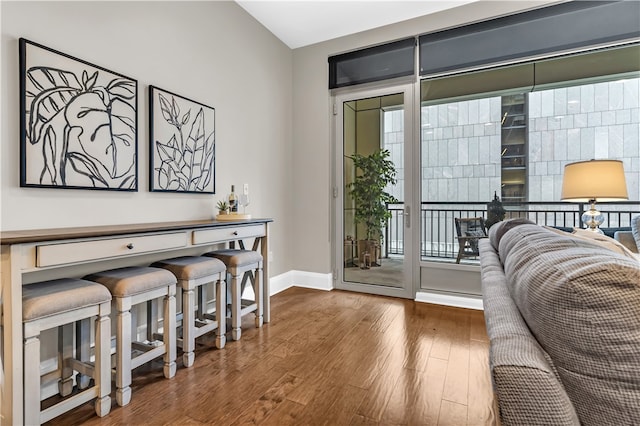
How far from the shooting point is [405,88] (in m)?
3.53

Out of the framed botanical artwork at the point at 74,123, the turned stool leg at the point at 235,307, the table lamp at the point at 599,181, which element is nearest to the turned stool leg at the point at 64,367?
the framed botanical artwork at the point at 74,123

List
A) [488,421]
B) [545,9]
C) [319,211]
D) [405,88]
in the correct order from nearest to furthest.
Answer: [488,421], [545,9], [405,88], [319,211]

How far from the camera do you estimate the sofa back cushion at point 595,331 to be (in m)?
0.54

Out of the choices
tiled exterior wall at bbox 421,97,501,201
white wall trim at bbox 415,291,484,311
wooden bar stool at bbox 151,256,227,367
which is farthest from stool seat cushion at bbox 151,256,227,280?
tiled exterior wall at bbox 421,97,501,201

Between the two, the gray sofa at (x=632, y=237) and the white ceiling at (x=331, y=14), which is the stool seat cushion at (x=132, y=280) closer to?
the white ceiling at (x=331, y=14)

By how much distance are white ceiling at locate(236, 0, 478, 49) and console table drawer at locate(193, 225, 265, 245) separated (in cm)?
215

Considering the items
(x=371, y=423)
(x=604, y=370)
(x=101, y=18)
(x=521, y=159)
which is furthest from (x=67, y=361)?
(x=521, y=159)

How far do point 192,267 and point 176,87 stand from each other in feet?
4.67

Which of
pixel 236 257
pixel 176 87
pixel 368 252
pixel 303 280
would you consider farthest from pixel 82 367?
pixel 368 252

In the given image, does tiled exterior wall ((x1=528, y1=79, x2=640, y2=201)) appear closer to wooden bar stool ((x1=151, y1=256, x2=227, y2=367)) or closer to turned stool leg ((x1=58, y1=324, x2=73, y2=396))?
wooden bar stool ((x1=151, y1=256, x2=227, y2=367))

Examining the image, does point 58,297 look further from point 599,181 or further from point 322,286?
point 599,181

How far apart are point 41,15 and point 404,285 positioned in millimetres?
3533

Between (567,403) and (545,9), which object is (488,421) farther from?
(545,9)

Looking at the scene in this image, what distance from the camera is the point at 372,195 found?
12.5 feet
